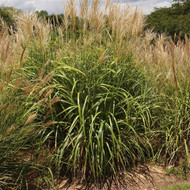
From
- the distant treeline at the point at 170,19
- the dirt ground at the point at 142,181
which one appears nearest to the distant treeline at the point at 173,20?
the distant treeline at the point at 170,19

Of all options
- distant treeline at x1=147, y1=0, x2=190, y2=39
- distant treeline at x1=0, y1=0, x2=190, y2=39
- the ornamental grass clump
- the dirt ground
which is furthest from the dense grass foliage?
distant treeline at x1=147, y1=0, x2=190, y2=39

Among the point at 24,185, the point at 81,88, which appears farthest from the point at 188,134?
the point at 24,185

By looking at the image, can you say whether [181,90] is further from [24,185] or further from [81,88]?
[24,185]

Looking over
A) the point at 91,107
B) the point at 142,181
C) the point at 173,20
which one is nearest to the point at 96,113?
the point at 91,107

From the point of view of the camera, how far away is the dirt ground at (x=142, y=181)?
10.5 ft

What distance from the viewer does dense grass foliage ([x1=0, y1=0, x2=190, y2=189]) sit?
3.04m

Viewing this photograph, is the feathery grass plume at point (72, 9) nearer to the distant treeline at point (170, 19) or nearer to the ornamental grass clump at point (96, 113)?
the ornamental grass clump at point (96, 113)

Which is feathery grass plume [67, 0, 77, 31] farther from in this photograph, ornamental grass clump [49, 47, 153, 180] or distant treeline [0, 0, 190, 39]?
distant treeline [0, 0, 190, 39]

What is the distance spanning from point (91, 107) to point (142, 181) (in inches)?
43.8

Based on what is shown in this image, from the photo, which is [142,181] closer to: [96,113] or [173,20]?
[96,113]

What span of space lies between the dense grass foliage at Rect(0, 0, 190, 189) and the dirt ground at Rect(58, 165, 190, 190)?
0.38 feet

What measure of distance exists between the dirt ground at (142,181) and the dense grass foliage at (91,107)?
11 cm

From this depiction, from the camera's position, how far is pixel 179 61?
14.6 feet

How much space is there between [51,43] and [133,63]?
1405mm
